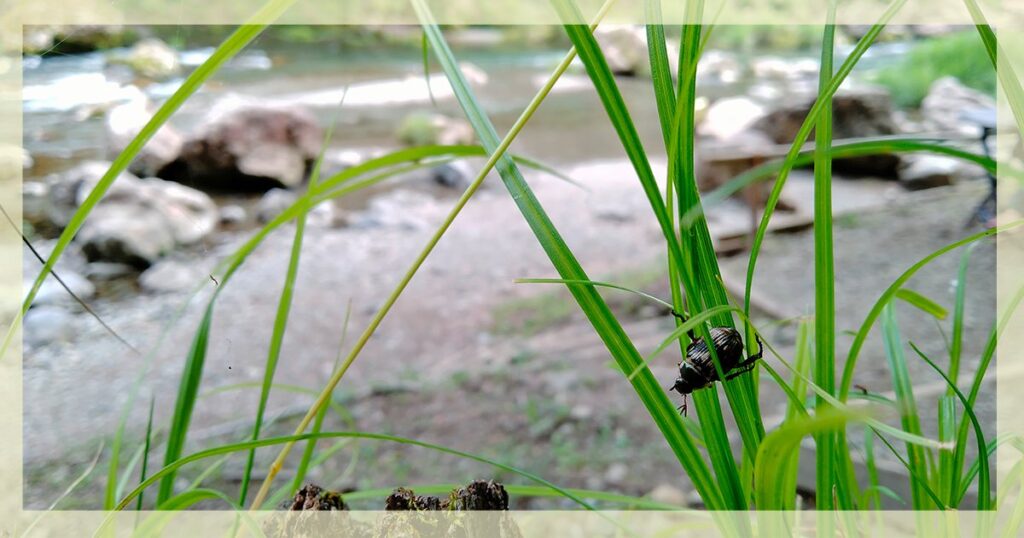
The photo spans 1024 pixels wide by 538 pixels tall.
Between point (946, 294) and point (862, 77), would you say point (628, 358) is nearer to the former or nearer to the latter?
point (946, 294)

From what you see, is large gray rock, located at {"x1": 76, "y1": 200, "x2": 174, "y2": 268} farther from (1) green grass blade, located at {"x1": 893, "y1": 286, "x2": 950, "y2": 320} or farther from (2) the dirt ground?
(1) green grass blade, located at {"x1": 893, "y1": 286, "x2": 950, "y2": 320}

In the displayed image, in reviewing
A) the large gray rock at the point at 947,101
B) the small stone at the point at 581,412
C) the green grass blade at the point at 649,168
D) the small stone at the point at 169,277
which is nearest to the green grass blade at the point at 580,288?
the green grass blade at the point at 649,168

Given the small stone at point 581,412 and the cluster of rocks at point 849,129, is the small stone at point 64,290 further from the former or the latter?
the cluster of rocks at point 849,129

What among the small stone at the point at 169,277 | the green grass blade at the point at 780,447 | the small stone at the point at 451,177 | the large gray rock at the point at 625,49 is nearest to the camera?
the green grass blade at the point at 780,447

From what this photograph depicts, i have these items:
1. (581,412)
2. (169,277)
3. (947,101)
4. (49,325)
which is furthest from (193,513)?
(947,101)

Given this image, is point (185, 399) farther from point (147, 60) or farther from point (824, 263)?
point (147, 60)
